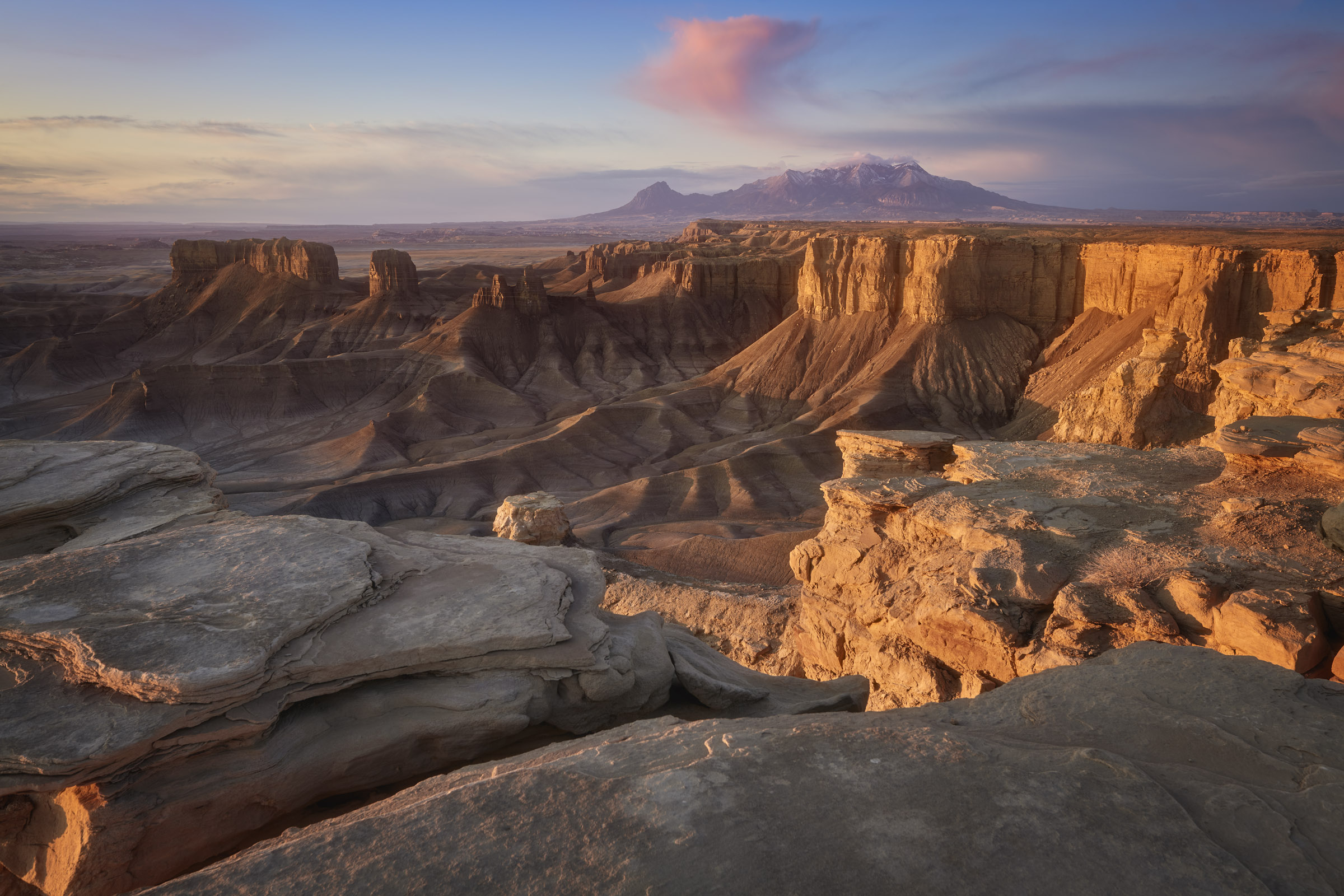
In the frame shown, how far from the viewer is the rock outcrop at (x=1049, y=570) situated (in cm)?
881

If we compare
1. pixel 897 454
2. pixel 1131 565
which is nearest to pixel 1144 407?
pixel 897 454

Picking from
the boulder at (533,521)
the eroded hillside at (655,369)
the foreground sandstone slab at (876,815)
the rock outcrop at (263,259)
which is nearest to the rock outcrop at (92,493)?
the foreground sandstone slab at (876,815)

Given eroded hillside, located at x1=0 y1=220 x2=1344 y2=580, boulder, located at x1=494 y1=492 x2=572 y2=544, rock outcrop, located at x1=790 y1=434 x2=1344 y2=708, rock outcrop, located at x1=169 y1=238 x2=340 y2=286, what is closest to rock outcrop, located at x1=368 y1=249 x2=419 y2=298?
eroded hillside, located at x1=0 y1=220 x2=1344 y2=580

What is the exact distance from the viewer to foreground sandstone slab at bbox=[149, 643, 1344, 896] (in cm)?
388

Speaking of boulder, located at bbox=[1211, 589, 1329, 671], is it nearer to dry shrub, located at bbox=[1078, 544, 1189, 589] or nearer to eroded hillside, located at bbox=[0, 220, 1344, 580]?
dry shrub, located at bbox=[1078, 544, 1189, 589]

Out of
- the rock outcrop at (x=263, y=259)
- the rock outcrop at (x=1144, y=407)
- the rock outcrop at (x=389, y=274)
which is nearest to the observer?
the rock outcrop at (x=1144, y=407)

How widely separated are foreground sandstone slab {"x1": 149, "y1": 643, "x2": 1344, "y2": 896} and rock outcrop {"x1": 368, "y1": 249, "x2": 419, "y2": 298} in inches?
3154

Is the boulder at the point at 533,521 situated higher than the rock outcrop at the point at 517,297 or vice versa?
the rock outcrop at the point at 517,297

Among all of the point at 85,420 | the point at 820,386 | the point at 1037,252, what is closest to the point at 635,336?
the point at 820,386

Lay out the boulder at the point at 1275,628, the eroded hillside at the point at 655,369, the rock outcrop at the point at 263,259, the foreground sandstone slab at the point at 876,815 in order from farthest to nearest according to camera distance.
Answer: the rock outcrop at the point at 263,259
the eroded hillside at the point at 655,369
the boulder at the point at 1275,628
the foreground sandstone slab at the point at 876,815

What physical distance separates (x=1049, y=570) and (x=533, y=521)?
67.1 feet

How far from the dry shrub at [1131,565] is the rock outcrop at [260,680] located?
4072mm

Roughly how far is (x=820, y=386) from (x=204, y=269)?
6747cm

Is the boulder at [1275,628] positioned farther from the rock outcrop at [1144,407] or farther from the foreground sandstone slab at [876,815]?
the rock outcrop at [1144,407]
